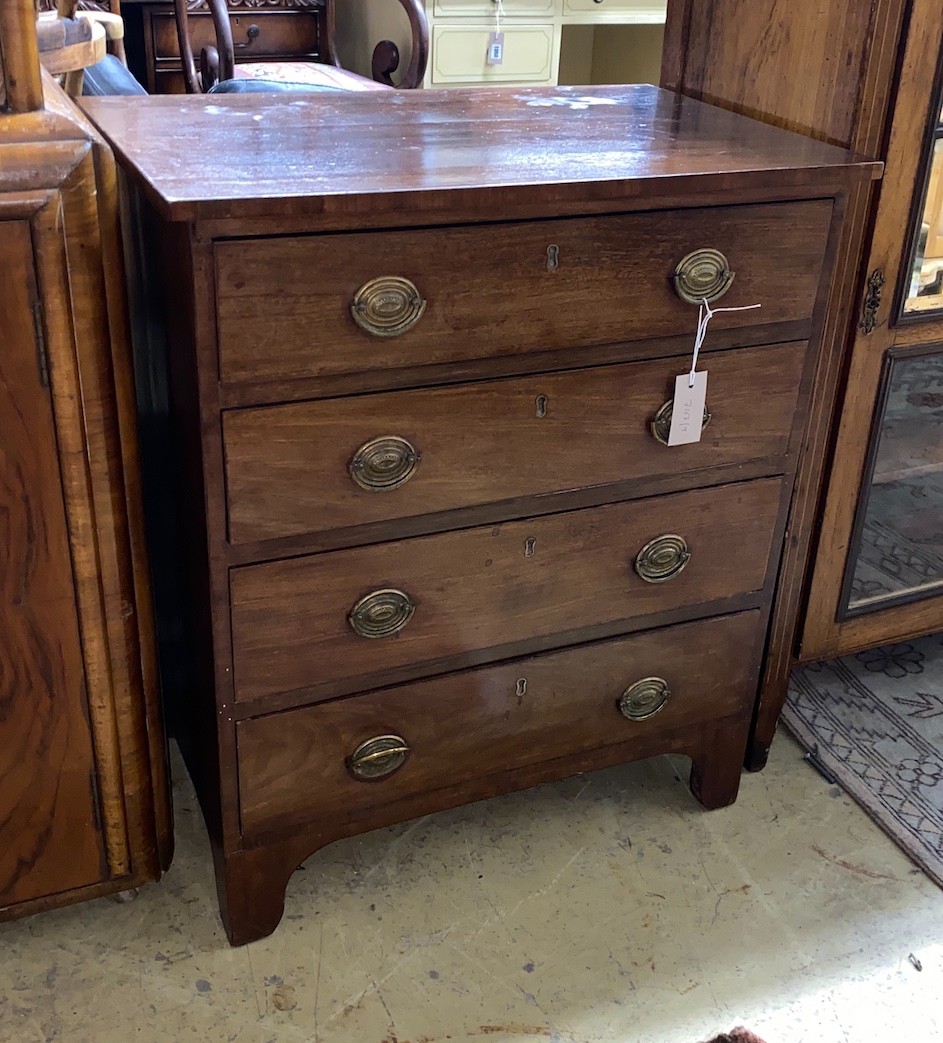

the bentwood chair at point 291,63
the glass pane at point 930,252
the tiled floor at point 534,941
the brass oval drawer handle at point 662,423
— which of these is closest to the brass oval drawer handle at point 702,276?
the brass oval drawer handle at point 662,423

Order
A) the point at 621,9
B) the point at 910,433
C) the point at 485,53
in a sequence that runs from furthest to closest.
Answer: the point at 621,9 < the point at 485,53 < the point at 910,433

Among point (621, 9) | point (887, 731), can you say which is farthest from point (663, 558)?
point (621, 9)

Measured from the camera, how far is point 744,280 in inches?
46.6

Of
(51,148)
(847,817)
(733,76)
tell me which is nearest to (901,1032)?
(847,817)

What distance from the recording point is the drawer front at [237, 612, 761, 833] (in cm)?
122

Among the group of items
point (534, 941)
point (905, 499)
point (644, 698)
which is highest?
point (905, 499)

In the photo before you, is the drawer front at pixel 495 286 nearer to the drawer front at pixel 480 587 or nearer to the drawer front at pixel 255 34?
the drawer front at pixel 480 587

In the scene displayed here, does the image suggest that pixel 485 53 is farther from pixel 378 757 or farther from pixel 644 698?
pixel 378 757

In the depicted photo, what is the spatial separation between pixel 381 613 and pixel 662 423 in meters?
0.36

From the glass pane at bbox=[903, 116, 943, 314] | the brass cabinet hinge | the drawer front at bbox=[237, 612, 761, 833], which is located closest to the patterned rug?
the drawer front at bbox=[237, 612, 761, 833]

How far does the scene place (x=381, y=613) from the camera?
118 cm

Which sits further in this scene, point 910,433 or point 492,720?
point 910,433

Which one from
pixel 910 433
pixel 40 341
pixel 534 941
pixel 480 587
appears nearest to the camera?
pixel 40 341

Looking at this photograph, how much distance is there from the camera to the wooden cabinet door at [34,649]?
39.4 inches
